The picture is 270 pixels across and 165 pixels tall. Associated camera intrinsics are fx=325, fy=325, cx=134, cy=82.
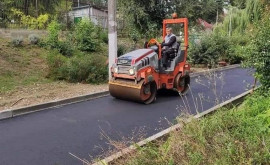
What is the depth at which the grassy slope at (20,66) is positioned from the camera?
10849 mm

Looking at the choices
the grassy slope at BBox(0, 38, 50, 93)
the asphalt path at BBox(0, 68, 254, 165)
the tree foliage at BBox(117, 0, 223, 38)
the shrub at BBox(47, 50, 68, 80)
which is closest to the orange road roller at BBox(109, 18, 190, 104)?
the asphalt path at BBox(0, 68, 254, 165)

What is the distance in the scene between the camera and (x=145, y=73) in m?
8.80

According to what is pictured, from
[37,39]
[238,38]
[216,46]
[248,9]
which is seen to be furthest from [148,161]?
[248,9]

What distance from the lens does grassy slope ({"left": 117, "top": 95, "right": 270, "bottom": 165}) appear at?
3.36m

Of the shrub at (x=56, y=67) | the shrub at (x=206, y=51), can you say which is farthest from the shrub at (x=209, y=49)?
the shrub at (x=56, y=67)

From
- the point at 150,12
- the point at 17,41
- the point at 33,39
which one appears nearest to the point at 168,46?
the point at 150,12

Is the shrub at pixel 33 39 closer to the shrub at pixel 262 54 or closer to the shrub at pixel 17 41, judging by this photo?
the shrub at pixel 17 41

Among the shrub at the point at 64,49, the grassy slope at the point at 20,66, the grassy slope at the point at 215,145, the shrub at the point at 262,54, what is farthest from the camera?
the shrub at the point at 64,49

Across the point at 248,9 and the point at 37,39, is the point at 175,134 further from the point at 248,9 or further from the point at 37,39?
the point at 248,9

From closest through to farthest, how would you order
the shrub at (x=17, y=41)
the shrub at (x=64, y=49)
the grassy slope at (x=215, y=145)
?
the grassy slope at (x=215, y=145), the shrub at (x=17, y=41), the shrub at (x=64, y=49)

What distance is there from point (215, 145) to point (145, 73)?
5269mm

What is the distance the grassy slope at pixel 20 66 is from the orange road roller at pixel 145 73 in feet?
11.4

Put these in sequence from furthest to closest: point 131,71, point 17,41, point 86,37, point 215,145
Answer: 1. point 86,37
2. point 17,41
3. point 131,71
4. point 215,145

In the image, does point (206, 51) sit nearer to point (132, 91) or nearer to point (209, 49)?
point (209, 49)
